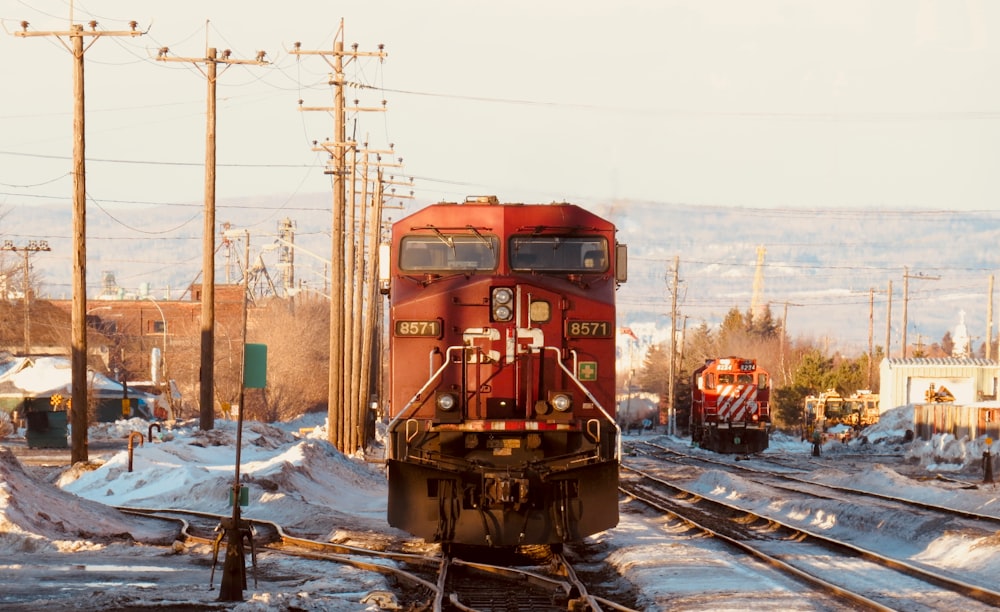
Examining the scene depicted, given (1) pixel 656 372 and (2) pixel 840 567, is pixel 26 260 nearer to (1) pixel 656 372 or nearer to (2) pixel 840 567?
(2) pixel 840 567

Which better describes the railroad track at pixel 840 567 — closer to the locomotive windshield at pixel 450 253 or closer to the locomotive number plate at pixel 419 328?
the locomotive number plate at pixel 419 328

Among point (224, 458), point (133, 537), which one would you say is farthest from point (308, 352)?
point (133, 537)

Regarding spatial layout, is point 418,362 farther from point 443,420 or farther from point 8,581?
point 8,581

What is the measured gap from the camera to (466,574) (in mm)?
18188

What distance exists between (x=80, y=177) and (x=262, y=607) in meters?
21.3

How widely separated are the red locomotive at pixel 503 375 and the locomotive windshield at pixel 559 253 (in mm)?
13

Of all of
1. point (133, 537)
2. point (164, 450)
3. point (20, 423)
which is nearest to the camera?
point (133, 537)

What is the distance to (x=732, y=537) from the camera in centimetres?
2294

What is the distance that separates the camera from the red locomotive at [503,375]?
17797 millimetres

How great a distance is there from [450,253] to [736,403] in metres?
36.0

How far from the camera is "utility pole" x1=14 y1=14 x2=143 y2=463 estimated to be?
32.8 m

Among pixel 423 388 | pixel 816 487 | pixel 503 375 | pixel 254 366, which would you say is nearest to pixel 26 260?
pixel 816 487

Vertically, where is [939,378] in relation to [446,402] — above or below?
below

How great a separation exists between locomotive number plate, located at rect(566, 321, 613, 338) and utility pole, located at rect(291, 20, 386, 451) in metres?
24.3
